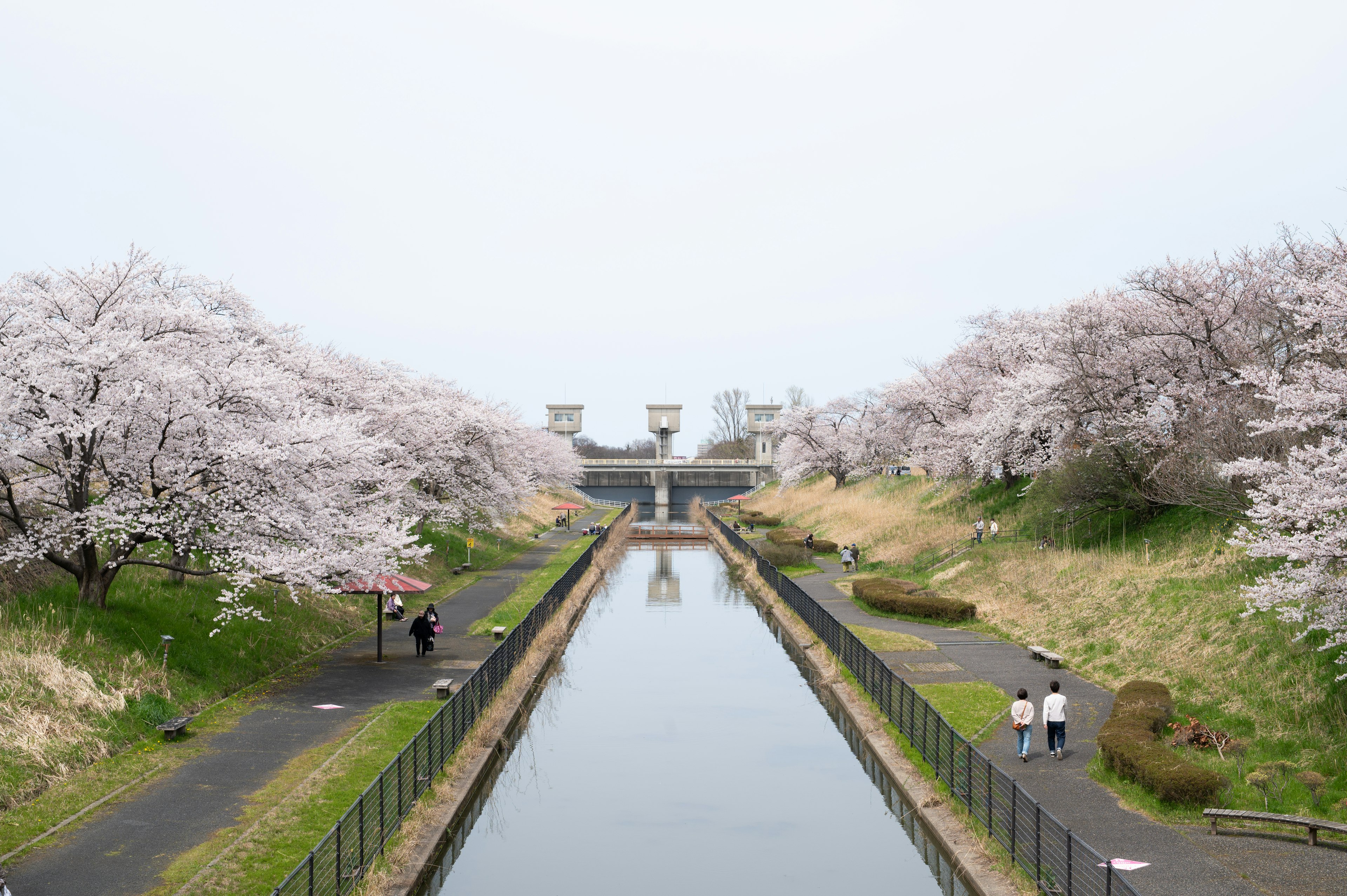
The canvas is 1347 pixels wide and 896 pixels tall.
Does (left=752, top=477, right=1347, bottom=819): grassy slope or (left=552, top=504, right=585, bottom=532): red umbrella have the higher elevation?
(left=552, top=504, right=585, bottom=532): red umbrella

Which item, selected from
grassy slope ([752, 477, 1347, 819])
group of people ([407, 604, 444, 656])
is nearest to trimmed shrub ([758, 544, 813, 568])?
grassy slope ([752, 477, 1347, 819])

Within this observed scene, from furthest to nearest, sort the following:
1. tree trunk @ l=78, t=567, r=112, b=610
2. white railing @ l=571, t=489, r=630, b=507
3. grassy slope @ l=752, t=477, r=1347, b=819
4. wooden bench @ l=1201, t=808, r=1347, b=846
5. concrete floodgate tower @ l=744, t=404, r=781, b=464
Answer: concrete floodgate tower @ l=744, t=404, r=781, b=464, white railing @ l=571, t=489, r=630, b=507, tree trunk @ l=78, t=567, r=112, b=610, grassy slope @ l=752, t=477, r=1347, b=819, wooden bench @ l=1201, t=808, r=1347, b=846

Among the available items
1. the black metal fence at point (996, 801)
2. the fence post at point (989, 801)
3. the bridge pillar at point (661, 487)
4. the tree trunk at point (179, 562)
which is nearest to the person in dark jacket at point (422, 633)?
the tree trunk at point (179, 562)

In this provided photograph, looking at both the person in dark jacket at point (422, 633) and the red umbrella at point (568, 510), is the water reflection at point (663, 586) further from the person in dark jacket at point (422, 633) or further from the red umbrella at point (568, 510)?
the person in dark jacket at point (422, 633)

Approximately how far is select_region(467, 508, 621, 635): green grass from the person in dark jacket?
10.5 ft

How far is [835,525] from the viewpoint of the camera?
64.6 metres

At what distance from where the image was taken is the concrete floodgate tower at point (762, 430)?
13225 centimetres

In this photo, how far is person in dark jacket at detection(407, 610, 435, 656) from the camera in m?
26.7

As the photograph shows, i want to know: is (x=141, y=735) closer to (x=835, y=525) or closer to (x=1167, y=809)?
(x=1167, y=809)

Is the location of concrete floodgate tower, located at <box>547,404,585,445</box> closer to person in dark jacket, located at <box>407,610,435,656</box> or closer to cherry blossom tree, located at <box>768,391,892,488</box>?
cherry blossom tree, located at <box>768,391,892,488</box>

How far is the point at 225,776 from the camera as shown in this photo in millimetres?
15742

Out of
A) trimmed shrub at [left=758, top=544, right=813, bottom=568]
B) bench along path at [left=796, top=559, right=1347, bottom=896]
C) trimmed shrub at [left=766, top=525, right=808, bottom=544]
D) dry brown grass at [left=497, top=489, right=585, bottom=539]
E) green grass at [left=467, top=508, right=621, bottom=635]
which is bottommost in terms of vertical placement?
bench along path at [left=796, top=559, right=1347, bottom=896]

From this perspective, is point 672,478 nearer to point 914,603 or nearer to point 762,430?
point 762,430

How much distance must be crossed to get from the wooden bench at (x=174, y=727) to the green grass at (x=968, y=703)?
14.5m
